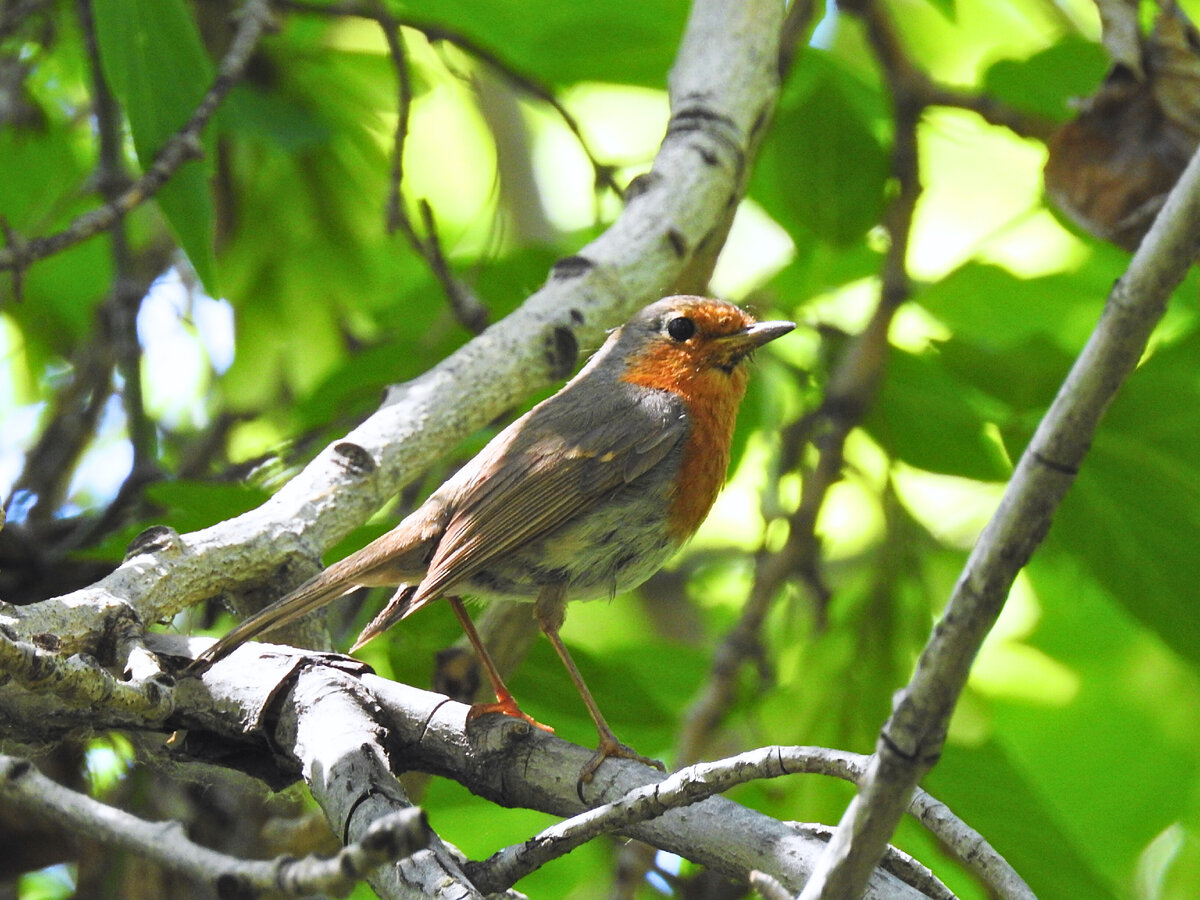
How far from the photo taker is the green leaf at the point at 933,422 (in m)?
4.32

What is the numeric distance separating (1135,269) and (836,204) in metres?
3.27

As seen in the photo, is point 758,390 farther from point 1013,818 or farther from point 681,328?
point 1013,818

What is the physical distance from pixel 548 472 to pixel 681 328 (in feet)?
2.92

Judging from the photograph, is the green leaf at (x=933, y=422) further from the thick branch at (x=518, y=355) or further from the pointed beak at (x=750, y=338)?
the thick branch at (x=518, y=355)

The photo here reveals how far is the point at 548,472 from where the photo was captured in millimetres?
3490

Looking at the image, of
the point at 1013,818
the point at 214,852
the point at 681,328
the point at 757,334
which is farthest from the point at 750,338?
the point at 214,852

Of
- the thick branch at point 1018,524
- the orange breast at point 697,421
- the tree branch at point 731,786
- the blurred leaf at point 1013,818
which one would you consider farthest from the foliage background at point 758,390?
the thick branch at point 1018,524

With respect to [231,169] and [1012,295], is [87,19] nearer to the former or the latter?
[231,169]

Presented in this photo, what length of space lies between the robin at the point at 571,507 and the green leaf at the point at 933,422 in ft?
2.26

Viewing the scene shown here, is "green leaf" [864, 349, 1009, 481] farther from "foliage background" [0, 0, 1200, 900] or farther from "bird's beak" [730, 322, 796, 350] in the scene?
"bird's beak" [730, 322, 796, 350]

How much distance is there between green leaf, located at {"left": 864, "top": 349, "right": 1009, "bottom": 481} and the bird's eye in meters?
0.80

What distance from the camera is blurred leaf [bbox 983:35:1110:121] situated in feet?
14.3

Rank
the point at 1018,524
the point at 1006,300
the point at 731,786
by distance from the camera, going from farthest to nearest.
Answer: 1. the point at 1006,300
2. the point at 731,786
3. the point at 1018,524

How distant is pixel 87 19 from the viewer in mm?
4328
